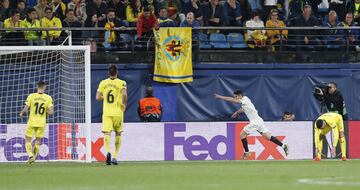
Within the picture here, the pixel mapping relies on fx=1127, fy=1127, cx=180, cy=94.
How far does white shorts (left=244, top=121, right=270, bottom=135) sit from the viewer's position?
89.9 ft

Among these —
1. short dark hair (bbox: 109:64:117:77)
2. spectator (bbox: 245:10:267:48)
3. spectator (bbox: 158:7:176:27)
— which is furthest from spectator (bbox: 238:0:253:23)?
short dark hair (bbox: 109:64:117:77)

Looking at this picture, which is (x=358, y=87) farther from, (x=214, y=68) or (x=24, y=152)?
(x=24, y=152)

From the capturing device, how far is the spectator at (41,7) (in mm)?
29844

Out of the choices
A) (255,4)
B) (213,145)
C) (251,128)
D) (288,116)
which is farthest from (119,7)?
(251,128)

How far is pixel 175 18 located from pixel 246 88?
9.57 feet

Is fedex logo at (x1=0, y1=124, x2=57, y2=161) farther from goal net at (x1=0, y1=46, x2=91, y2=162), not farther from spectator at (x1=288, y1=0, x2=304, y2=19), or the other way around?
spectator at (x1=288, y1=0, x2=304, y2=19)

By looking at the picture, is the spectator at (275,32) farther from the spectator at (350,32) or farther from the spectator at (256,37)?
the spectator at (350,32)

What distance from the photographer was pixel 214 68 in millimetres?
31828

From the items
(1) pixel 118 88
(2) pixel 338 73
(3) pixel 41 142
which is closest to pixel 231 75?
(2) pixel 338 73

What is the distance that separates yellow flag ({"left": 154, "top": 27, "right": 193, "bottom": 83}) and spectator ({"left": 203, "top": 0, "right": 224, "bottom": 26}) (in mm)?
888

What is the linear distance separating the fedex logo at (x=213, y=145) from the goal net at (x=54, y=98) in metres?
2.53

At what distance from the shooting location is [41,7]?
3009 centimetres

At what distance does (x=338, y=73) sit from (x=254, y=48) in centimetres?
254

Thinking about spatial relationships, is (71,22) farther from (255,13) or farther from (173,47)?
(255,13)
